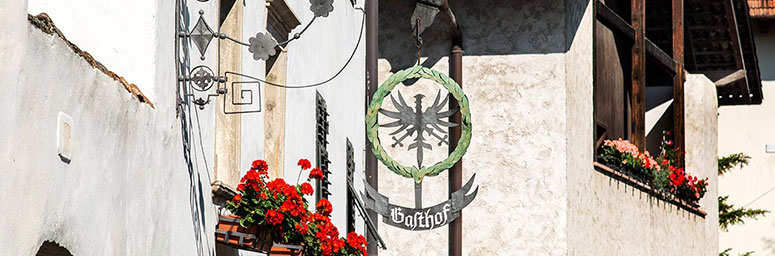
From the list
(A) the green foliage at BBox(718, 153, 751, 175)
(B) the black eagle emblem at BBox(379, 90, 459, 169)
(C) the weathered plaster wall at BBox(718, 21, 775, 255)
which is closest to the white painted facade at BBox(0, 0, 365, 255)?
(B) the black eagle emblem at BBox(379, 90, 459, 169)

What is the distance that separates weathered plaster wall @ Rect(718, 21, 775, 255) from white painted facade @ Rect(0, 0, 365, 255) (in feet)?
65.2

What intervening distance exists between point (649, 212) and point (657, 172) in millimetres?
571

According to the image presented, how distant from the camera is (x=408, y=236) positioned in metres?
15.0

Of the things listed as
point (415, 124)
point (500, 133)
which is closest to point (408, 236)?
point (500, 133)

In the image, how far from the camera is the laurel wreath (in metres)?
10.4

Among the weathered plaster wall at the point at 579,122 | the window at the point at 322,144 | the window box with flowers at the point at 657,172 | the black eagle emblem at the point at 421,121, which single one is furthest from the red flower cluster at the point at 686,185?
the window at the point at 322,144

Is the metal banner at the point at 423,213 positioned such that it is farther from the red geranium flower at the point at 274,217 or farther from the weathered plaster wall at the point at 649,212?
the weathered plaster wall at the point at 649,212

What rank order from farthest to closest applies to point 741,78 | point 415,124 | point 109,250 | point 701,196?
point 741,78, point 701,196, point 415,124, point 109,250

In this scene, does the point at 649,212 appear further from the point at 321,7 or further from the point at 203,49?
the point at 203,49

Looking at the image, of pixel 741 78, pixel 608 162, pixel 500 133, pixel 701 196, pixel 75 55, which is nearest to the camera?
pixel 75 55

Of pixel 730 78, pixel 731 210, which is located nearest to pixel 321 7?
pixel 730 78

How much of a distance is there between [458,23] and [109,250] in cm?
957

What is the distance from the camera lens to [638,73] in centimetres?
1798

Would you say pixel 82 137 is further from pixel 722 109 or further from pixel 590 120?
pixel 722 109
